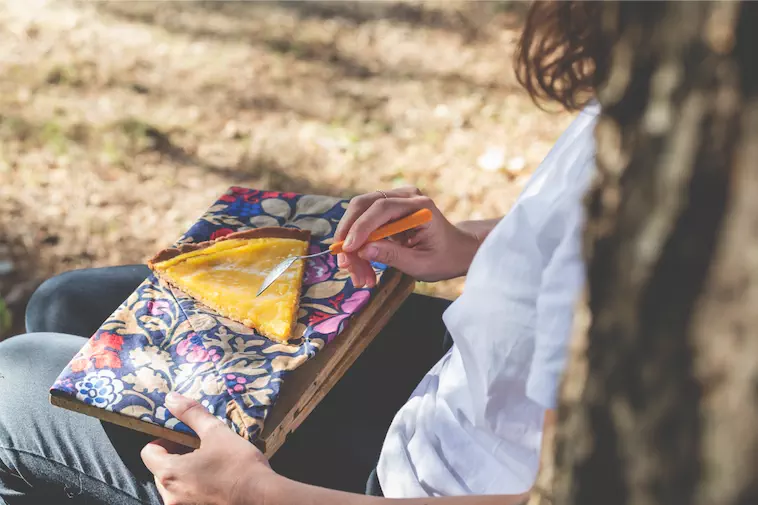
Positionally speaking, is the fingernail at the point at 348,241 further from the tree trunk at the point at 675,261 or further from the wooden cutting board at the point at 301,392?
the tree trunk at the point at 675,261

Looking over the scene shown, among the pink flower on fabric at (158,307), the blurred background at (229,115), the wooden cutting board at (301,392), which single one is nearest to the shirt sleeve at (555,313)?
the wooden cutting board at (301,392)

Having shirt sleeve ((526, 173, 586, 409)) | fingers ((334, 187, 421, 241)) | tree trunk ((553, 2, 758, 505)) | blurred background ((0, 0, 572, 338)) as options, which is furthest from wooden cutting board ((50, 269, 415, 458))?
blurred background ((0, 0, 572, 338))

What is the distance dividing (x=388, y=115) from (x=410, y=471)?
82.0 inches

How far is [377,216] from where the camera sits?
4.13ft

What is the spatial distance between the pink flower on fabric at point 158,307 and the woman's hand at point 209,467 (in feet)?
0.62

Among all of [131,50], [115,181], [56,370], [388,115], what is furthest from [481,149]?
[56,370]

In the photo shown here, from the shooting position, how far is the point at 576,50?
86cm

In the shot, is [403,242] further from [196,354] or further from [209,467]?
[209,467]

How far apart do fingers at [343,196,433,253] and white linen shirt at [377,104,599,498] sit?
0.97ft

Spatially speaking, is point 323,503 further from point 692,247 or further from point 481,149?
point 481,149

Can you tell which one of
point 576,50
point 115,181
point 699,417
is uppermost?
point 576,50

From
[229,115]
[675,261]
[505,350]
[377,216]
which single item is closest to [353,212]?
[377,216]

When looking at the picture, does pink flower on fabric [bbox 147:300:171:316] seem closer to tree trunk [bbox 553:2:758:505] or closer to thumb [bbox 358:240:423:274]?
thumb [bbox 358:240:423:274]

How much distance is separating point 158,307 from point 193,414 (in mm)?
245
